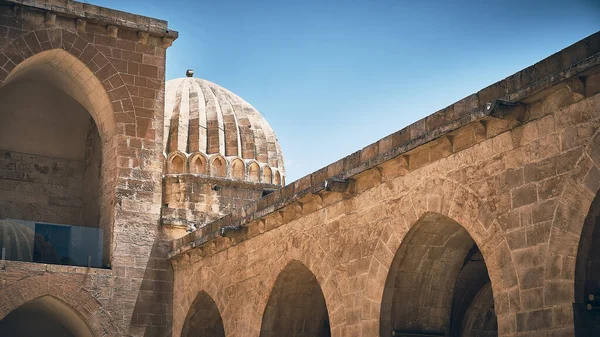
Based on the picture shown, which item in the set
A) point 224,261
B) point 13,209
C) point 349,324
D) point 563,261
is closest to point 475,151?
point 563,261

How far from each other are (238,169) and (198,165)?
850 millimetres

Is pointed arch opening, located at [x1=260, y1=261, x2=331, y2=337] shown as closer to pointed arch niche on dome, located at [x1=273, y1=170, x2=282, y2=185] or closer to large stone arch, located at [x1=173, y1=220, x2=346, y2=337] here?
large stone arch, located at [x1=173, y1=220, x2=346, y2=337]

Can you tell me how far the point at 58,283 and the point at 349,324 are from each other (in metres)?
6.15

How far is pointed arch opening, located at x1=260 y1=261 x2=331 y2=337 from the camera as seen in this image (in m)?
14.0

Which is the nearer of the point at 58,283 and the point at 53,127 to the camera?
the point at 58,283

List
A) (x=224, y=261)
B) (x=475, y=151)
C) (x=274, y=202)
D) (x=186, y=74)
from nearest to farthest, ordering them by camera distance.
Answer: (x=475, y=151)
(x=274, y=202)
(x=224, y=261)
(x=186, y=74)

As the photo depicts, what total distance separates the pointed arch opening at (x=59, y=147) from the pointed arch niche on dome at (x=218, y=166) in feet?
7.73

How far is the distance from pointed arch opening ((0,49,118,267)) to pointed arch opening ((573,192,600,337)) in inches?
398

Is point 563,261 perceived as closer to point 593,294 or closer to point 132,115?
point 593,294

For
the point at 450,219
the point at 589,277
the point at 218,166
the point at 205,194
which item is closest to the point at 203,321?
the point at 205,194

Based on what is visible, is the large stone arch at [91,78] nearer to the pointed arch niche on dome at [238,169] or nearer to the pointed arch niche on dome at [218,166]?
the pointed arch niche on dome at [218,166]

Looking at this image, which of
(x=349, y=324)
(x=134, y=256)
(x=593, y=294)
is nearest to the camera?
(x=593, y=294)

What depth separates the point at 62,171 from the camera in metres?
19.5

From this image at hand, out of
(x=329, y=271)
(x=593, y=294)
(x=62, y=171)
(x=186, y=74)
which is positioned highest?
(x=186, y=74)
